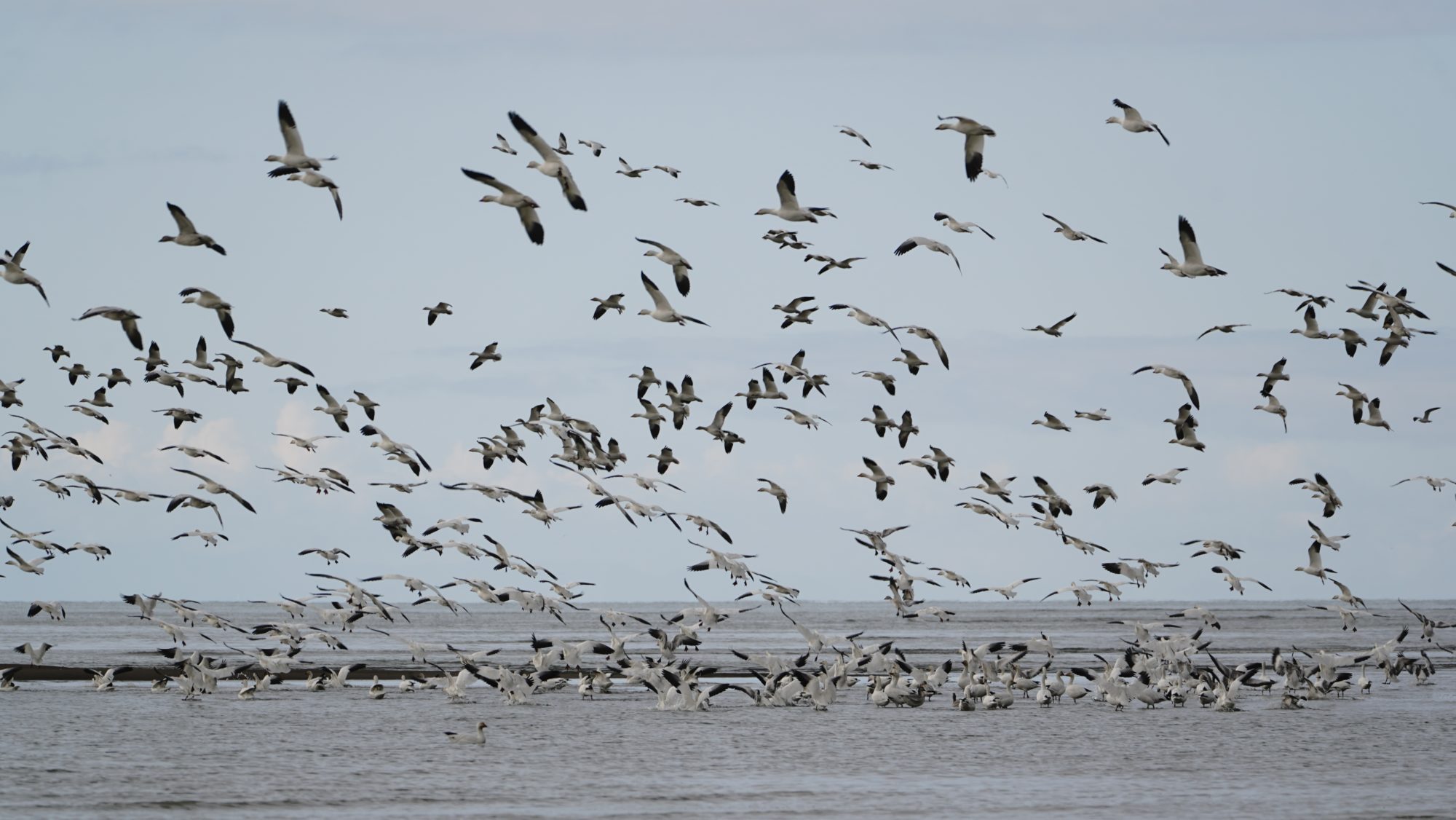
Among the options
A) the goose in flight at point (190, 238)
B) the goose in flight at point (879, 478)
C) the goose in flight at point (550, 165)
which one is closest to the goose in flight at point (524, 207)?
the goose in flight at point (550, 165)

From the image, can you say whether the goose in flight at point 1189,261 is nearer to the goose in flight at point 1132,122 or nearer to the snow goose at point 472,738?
the goose in flight at point 1132,122

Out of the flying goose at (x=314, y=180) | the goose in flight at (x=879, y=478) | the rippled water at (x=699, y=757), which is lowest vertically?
the rippled water at (x=699, y=757)

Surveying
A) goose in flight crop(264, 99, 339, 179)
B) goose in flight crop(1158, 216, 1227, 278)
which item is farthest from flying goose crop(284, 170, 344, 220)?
goose in flight crop(1158, 216, 1227, 278)

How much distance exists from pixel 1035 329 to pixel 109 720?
65.5 ft

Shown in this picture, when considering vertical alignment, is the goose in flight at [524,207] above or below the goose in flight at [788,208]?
below

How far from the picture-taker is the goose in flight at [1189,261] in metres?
31.2

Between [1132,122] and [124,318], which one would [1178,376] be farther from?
[124,318]

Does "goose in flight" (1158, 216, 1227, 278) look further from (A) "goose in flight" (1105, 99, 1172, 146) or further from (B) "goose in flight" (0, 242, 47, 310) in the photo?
(B) "goose in flight" (0, 242, 47, 310)

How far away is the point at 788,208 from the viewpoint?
105ft

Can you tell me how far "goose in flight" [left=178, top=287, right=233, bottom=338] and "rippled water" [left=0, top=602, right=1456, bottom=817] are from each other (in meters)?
7.51

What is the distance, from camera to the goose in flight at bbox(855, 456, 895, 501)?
38.3 m

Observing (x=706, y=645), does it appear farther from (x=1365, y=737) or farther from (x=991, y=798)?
(x=991, y=798)

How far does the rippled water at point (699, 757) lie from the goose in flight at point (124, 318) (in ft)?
23.6

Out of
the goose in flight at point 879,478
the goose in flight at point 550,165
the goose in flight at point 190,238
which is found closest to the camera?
the goose in flight at point 550,165
